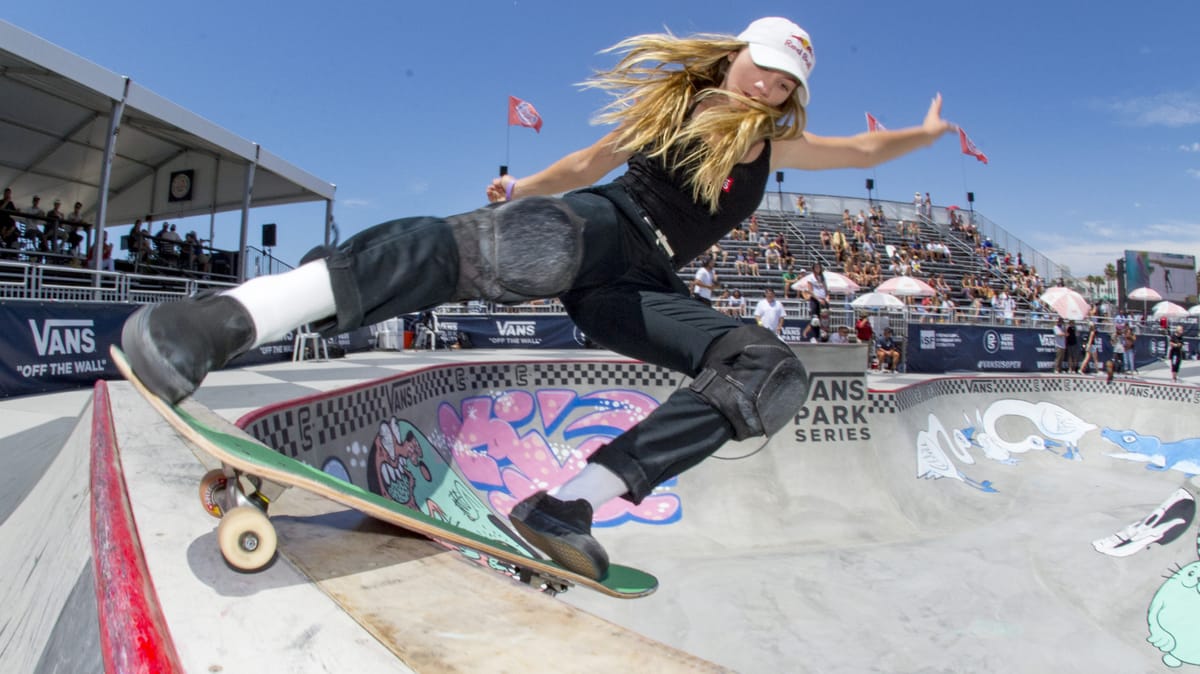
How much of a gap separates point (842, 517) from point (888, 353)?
11367 millimetres

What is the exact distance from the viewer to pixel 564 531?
5.84ft

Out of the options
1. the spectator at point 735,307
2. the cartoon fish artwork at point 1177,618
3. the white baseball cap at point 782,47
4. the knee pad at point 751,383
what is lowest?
the cartoon fish artwork at point 1177,618

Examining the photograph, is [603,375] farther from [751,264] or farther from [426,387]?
[751,264]

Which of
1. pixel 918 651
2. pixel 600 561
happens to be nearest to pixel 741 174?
pixel 600 561

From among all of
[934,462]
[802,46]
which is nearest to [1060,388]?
[934,462]

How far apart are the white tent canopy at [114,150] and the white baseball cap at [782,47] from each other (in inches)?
473

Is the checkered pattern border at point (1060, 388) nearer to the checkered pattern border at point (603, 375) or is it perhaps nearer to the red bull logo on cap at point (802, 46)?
the checkered pattern border at point (603, 375)

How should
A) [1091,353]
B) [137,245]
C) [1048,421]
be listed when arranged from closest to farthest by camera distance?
[1048,421] → [137,245] → [1091,353]

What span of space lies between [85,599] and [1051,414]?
524 inches

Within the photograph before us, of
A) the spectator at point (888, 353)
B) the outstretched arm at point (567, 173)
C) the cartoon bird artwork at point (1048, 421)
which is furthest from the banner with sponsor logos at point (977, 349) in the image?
the outstretched arm at point (567, 173)

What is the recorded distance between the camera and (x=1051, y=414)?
36.5 feet

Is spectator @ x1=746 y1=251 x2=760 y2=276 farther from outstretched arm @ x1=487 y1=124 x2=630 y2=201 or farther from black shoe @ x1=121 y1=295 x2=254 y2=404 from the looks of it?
black shoe @ x1=121 y1=295 x2=254 y2=404

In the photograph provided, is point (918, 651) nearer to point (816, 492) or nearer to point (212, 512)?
point (816, 492)

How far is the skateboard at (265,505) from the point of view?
1201 mm
